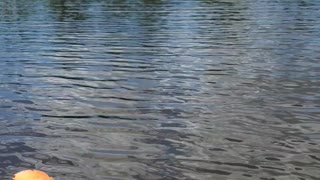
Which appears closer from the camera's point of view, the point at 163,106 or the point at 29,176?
the point at 29,176

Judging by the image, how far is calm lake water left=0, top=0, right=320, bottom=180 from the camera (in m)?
12.7

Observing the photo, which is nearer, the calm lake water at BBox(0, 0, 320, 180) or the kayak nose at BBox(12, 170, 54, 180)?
the kayak nose at BBox(12, 170, 54, 180)

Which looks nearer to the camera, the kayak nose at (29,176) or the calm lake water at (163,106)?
the kayak nose at (29,176)

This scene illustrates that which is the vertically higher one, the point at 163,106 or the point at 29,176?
the point at 29,176

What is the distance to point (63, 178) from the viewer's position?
471 inches

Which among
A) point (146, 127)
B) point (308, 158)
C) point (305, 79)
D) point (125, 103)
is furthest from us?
point (305, 79)

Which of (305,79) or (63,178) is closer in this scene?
(63,178)

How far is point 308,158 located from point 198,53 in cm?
1716

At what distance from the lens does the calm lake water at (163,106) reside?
502 inches

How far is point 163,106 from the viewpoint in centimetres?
1786

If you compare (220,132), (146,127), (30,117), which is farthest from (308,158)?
(30,117)

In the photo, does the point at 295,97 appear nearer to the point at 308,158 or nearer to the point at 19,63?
the point at 308,158

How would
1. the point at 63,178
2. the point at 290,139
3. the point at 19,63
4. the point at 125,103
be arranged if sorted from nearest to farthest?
the point at 63,178, the point at 290,139, the point at 125,103, the point at 19,63

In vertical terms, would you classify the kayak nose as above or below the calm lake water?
above
